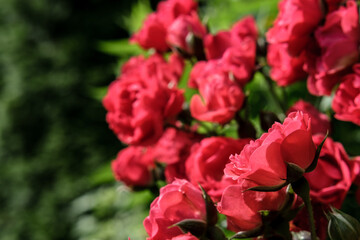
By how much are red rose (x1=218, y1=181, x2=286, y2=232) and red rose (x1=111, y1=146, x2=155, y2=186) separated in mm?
209

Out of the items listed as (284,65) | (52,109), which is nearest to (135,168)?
(284,65)

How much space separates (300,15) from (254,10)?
37 centimetres

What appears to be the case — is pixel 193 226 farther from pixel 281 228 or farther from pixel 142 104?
pixel 142 104

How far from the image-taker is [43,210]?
1.94 m

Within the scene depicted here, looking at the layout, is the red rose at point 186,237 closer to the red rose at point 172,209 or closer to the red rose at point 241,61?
the red rose at point 172,209

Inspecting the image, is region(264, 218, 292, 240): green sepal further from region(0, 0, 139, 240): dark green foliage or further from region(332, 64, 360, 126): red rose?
region(0, 0, 139, 240): dark green foliage

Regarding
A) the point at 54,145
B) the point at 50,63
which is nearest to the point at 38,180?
the point at 54,145

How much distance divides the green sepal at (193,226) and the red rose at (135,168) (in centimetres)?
21

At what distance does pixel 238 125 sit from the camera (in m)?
0.45

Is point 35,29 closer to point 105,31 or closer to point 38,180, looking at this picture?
point 105,31

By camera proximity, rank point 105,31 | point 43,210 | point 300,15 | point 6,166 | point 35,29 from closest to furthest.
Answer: point 300,15, point 43,210, point 6,166, point 105,31, point 35,29

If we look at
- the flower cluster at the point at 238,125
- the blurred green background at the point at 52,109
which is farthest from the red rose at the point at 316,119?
the blurred green background at the point at 52,109

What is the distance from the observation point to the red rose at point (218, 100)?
1.39 feet

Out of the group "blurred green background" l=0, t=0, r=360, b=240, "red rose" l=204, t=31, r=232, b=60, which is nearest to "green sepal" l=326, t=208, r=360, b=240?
"red rose" l=204, t=31, r=232, b=60
